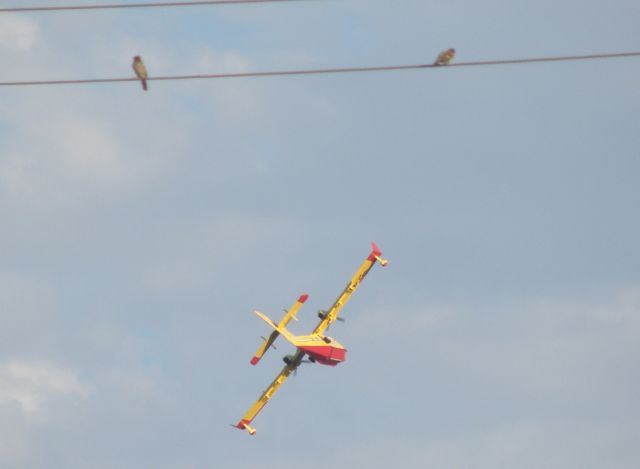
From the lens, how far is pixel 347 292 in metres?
110

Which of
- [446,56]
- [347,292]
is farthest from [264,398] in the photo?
[446,56]

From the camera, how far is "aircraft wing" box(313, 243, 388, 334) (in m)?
106

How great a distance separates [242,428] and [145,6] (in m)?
62.1

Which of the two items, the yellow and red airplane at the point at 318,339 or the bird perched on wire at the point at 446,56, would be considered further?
the yellow and red airplane at the point at 318,339

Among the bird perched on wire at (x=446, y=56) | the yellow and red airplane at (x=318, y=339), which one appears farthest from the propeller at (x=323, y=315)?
the bird perched on wire at (x=446, y=56)

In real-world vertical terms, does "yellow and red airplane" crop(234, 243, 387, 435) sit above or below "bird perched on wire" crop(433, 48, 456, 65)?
above

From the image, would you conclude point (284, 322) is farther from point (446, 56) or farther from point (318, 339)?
point (446, 56)

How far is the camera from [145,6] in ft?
178

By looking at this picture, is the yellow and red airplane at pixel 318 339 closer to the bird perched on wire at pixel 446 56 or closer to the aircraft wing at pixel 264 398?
the aircraft wing at pixel 264 398

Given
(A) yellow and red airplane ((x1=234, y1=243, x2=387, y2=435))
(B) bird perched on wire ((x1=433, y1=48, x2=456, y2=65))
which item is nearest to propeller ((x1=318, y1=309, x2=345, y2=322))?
(A) yellow and red airplane ((x1=234, y1=243, x2=387, y2=435))

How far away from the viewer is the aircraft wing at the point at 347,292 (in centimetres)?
10575

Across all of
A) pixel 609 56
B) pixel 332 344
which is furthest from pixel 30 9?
pixel 332 344

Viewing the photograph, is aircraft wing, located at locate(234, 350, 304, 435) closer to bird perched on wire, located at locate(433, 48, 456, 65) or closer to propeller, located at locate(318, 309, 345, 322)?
propeller, located at locate(318, 309, 345, 322)

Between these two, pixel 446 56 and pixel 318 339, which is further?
pixel 318 339
